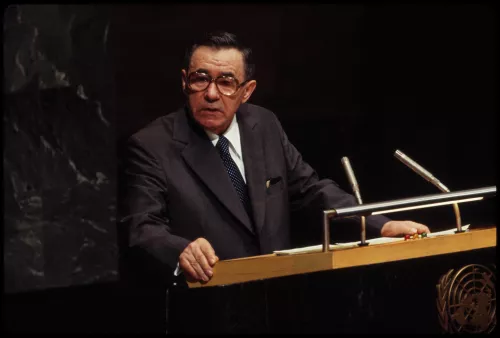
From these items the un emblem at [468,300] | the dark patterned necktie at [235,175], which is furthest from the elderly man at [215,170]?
the un emblem at [468,300]

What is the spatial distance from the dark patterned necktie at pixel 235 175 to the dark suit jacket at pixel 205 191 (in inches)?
1.2

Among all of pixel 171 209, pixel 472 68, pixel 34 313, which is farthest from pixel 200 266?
pixel 472 68

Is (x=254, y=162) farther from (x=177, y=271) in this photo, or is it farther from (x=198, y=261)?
(x=198, y=261)

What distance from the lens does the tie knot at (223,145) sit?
112 inches

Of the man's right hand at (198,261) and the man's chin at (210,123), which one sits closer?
the man's right hand at (198,261)

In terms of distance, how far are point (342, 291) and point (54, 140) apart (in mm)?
1630

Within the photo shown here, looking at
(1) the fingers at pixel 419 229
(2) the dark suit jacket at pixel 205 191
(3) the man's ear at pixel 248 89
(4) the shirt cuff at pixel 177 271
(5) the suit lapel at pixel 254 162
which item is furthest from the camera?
(3) the man's ear at pixel 248 89

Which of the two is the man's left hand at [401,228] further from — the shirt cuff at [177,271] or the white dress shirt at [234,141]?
the shirt cuff at [177,271]

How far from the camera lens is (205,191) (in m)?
2.79

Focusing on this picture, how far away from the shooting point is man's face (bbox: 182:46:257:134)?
9.14ft

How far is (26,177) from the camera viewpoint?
11.0 feet

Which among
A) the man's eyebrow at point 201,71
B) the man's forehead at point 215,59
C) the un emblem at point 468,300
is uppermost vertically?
the man's forehead at point 215,59

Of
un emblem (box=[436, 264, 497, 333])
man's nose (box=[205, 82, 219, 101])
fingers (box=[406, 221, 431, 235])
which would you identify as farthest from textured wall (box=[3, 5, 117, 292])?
un emblem (box=[436, 264, 497, 333])

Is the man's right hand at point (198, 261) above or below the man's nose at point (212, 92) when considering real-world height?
below
